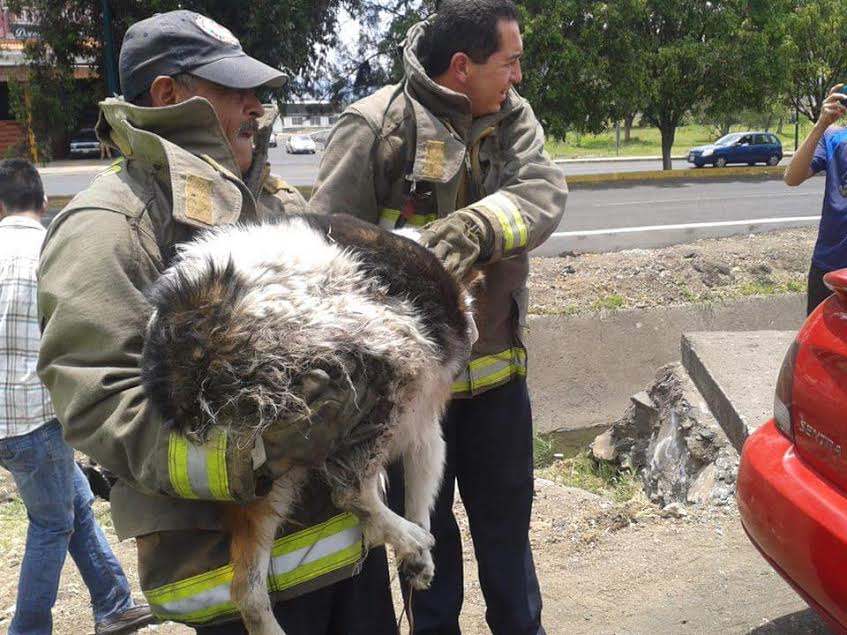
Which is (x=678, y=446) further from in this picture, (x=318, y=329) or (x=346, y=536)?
(x=318, y=329)

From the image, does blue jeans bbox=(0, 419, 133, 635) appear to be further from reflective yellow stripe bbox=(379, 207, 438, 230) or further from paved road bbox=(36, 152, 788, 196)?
paved road bbox=(36, 152, 788, 196)

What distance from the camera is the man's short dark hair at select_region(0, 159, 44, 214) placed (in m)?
3.72

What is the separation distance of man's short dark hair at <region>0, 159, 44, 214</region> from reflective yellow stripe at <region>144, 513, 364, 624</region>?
103 inches

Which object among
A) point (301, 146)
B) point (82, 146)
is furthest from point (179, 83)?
point (301, 146)

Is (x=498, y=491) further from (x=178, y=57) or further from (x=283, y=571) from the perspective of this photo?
(x=178, y=57)

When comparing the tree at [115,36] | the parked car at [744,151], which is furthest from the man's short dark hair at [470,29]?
the parked car at [744,151]

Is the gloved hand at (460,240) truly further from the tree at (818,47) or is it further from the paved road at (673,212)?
the tree at (818,47)

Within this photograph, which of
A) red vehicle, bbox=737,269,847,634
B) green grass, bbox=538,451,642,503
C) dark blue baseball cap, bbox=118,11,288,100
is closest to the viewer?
dark blue baseball cap, bbox=118,11,288,100

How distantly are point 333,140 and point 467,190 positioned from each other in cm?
49

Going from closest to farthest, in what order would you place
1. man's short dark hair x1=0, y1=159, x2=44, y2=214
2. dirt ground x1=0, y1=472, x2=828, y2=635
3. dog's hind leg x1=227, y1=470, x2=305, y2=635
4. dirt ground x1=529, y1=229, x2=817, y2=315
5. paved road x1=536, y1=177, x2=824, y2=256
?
dog's hind leg x1=227, y1=470, x2=305, y2=635 → dirt ground x1=0, y1=472, x2=828, y2=635 → man's short dark hair x1=0, y1=159, x2=44, y2=214 → dirt ground x1=529, y1=229, x2=817, y2=315 → paved road x1=536, y1=177, x2=824, y2=256

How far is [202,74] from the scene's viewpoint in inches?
73.4

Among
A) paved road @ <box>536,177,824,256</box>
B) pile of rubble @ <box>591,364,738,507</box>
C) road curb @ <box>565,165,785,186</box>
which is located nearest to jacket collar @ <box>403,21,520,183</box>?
pile of rubble @ <box>591,364,738,507</box>

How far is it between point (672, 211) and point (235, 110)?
14.9 m

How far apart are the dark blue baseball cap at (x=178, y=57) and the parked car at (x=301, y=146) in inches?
1660
